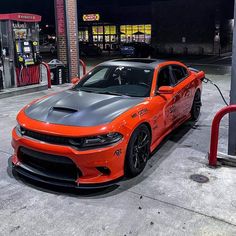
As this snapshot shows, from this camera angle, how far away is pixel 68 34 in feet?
41.5

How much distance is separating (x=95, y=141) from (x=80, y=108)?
703 mm

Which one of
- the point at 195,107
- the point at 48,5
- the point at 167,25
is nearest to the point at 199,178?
the point at 195,107

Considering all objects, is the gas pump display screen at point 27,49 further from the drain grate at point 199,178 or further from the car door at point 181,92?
the drain grate at point 199,178

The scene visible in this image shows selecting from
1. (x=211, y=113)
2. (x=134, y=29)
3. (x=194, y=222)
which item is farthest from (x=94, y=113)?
(x=134, y=29)

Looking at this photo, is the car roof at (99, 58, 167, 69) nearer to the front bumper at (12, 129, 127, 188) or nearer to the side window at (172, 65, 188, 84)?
the side window at (172, 65, 188, 84)

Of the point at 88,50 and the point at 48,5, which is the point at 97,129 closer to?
the point at 88,50

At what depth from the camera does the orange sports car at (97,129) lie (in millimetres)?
3818

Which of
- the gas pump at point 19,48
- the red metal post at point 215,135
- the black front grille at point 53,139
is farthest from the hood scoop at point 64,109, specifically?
the gas pump at point 19,48

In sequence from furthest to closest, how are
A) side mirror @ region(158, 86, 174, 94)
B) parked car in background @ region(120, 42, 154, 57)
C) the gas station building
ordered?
the gas station building < parked car in background @ region(120, 42, 154, 57) < side mirror @ region(158, 86, 174, 94)

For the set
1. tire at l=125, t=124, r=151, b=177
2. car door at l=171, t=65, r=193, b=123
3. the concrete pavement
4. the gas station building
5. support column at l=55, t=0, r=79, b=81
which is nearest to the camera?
the concrete pavement

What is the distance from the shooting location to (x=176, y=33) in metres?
34.7

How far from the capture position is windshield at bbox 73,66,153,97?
16.7 feet

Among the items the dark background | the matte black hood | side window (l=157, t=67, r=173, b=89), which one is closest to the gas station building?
the dark background

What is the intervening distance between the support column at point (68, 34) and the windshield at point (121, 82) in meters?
7.44
